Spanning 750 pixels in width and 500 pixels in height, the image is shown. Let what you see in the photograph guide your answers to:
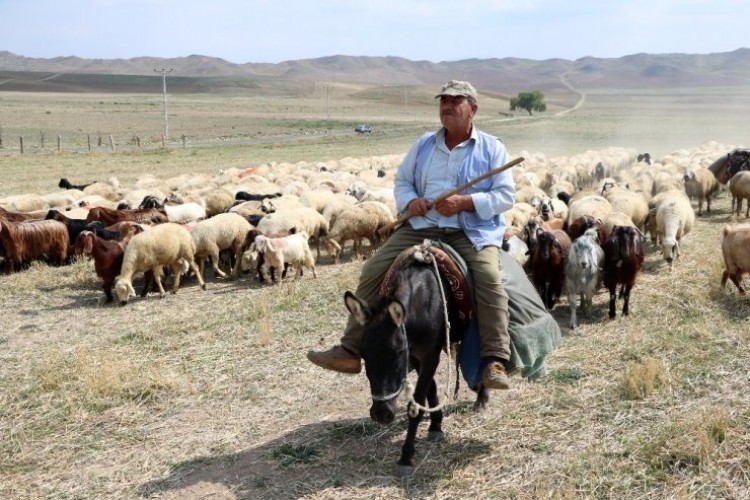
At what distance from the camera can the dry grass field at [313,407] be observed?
5355 millimetres

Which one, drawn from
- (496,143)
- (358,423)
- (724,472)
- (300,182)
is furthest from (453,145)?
(300,182)

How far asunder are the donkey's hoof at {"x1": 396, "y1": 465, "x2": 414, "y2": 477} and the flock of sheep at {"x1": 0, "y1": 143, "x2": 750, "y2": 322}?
4421 millimetres

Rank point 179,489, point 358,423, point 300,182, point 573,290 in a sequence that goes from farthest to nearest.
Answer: point 300,182, point 573,290, point 358,423, point 179,489

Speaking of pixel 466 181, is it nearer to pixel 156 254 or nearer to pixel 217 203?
pixel 156 254

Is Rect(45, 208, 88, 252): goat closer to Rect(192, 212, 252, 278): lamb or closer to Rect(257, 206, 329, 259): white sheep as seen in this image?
Rect(192, 212, 252, 278): lamb

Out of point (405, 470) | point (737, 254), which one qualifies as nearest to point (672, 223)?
point (737, 254)

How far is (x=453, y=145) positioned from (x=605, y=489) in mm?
2748

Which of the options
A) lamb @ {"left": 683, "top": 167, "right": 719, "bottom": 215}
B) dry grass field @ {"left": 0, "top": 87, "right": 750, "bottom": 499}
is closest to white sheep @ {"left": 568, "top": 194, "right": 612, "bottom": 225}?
dry grass field @ {"left": 0, "top": 87, "right": 750, "bottom": 499}

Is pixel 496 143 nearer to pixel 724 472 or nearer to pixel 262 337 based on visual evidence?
pixel 724 472

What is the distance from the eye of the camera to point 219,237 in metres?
12.5

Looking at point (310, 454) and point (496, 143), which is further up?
point (496, 143)

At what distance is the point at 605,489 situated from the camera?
16.6ft

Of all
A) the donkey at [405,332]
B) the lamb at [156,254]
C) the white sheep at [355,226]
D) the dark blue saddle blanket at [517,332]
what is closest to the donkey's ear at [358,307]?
the donkey at [405,332]

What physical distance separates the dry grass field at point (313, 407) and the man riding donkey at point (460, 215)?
0.88 meters
